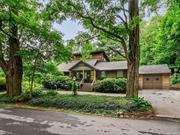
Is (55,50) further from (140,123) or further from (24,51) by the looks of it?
(140,123)

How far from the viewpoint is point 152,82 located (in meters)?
31.8

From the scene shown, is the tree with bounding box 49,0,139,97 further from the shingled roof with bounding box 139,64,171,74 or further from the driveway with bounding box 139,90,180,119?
the shingled roof with bounding box 139,64,171,74

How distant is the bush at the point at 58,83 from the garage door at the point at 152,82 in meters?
11.6

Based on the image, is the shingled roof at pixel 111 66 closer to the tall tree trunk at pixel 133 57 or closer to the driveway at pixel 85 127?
the tall tree trunk at pixel 133 57

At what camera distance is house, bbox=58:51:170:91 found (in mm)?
31250

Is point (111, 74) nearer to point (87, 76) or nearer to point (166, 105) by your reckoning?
point (87, 76)

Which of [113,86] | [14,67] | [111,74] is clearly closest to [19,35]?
[14,67]

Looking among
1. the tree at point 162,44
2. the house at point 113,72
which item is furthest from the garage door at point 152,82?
the tree at point 162,44

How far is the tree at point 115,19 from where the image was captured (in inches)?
516

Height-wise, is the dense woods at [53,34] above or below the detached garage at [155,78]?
above

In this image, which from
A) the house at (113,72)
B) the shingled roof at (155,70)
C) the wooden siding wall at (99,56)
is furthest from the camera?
the wooden siding wall at (99,56)

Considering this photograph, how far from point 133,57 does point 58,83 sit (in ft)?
50.1

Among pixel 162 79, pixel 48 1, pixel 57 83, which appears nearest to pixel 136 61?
pixel 48 1

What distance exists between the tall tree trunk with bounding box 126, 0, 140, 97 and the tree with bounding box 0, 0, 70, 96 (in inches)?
185
